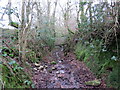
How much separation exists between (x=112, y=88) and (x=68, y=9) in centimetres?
985

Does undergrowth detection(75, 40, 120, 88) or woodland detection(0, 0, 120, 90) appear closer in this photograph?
woodland detection(0, 0, 120, 90)

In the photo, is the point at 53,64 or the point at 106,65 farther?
the point at 53,64

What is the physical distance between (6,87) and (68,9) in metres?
10.6

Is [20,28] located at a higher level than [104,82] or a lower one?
higher

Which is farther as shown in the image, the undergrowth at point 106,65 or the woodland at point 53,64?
the undergrowth at point 106,65

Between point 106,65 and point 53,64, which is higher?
point 106,65

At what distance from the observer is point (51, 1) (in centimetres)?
1356

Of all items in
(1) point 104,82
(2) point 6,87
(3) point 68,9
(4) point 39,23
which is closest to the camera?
(2) point 6,87

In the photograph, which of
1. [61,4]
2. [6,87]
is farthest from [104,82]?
[61,4]

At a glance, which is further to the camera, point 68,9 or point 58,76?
point 68,9

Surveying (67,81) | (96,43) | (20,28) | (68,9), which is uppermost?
(68,9)

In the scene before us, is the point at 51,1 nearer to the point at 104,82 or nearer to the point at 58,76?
the point at 58,76

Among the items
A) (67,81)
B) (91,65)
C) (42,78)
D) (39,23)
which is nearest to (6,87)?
(42,78)

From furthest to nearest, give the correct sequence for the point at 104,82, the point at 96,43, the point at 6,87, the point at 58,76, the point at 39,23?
the point at 39,23, the point at 96,43, the point at 58,76, the point at 104,82, the point at 6,87
